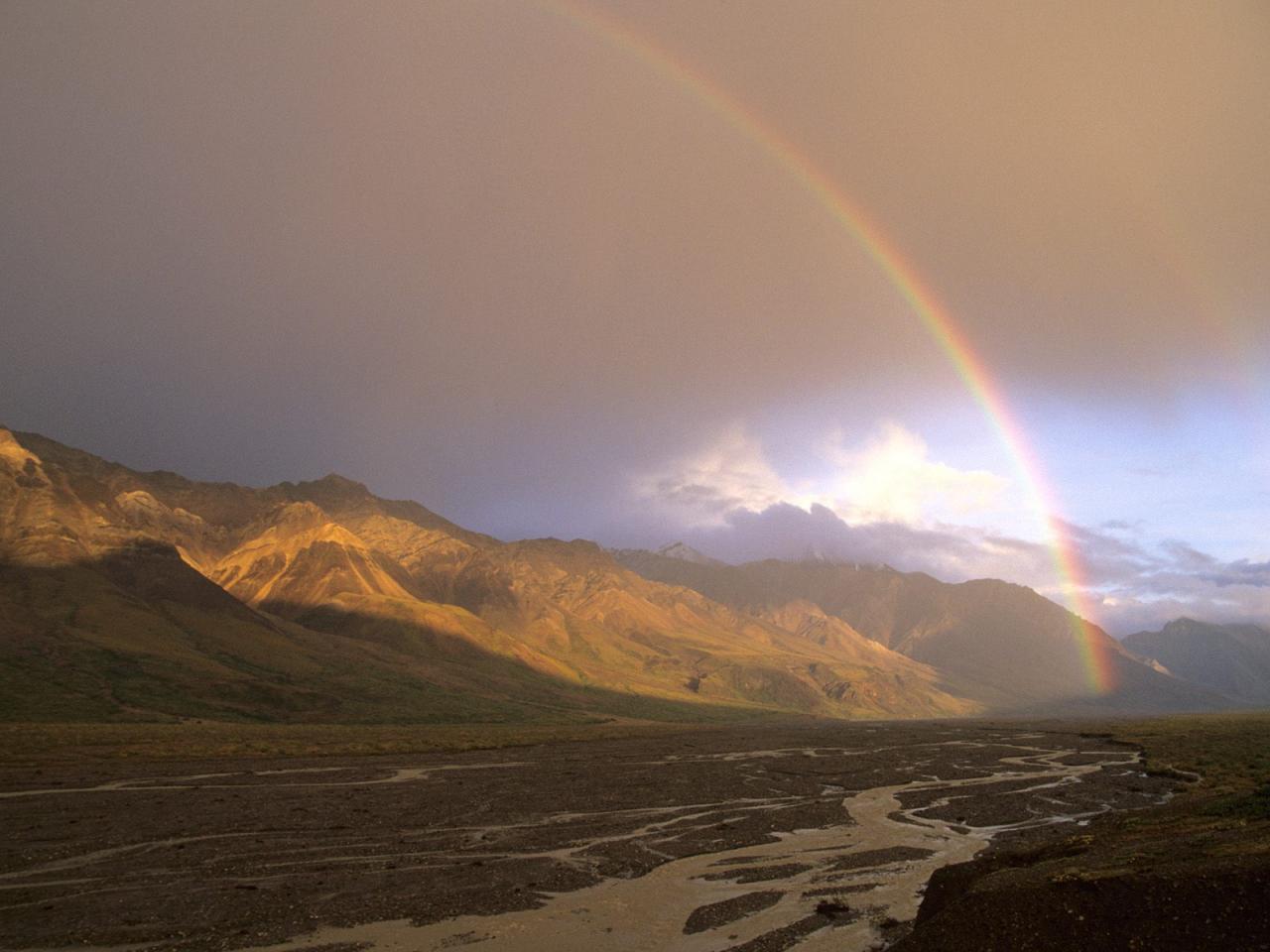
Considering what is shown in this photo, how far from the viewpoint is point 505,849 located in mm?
41531

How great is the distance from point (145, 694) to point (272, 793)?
131 metres

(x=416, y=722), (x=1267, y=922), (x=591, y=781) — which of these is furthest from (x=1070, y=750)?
(x=416, y=722)

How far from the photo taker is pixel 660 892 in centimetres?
3250

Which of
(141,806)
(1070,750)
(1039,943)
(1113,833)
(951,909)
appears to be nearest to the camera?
(1039,943)

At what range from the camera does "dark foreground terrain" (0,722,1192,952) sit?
2742cm

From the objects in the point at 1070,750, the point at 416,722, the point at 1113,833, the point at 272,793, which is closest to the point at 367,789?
the point at 272,793

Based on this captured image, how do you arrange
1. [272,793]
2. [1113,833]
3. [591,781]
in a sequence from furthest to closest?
[591,781] → [272,793] → [1113,833]

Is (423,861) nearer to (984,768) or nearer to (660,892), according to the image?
(660,892)

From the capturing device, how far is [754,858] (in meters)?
38.5

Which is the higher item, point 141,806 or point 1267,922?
point 1267,922

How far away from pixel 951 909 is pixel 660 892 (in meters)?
14.6

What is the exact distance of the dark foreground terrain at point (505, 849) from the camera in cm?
2742

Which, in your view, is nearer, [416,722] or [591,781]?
[591,781]

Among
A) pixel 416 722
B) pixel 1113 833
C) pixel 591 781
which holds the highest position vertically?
pixel 1113 833
